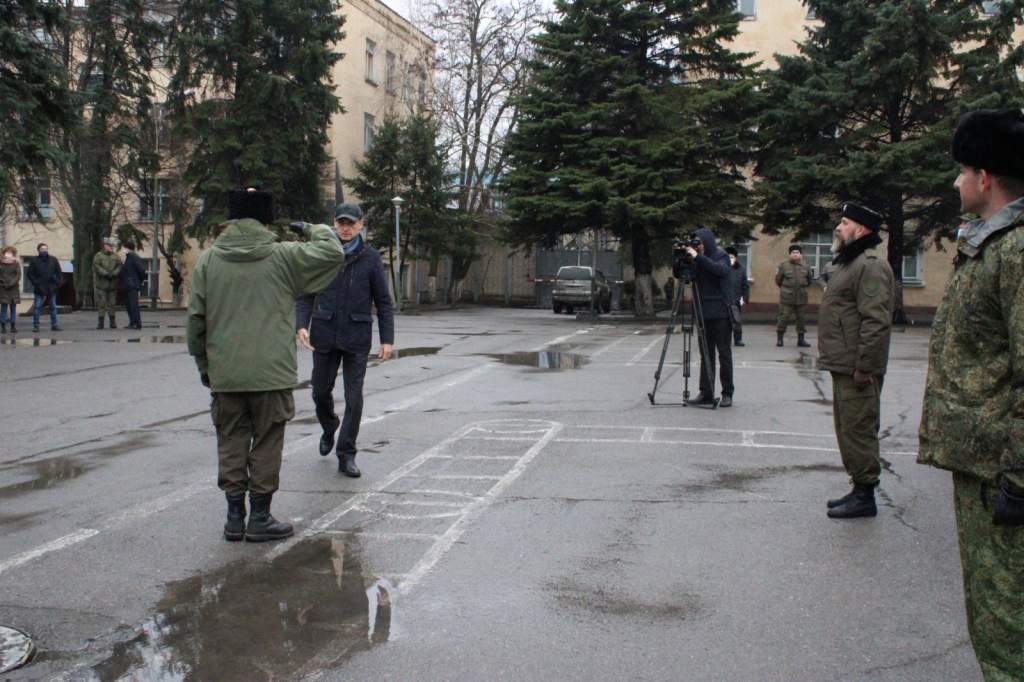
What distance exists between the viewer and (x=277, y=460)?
600cm

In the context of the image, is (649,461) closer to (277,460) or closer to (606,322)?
(277,460)

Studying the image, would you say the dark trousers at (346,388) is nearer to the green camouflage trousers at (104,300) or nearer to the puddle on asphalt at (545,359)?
the puddle on asphalt at (545,359)

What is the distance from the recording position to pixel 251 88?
1410 inches

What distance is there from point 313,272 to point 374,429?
12.9 ft

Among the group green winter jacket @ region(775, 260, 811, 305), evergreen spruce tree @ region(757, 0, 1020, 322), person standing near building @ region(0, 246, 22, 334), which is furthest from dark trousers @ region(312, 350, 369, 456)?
evergreen spruce tree @ region(757, 0, 1020, 322)

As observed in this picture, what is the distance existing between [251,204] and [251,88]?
31712mm

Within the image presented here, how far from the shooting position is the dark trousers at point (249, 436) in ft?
19.4

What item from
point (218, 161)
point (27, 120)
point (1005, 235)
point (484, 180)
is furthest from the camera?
point (484, 180)

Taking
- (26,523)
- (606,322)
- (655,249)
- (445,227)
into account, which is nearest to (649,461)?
(26,523)

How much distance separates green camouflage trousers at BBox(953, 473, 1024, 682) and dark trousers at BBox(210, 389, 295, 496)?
3.84m

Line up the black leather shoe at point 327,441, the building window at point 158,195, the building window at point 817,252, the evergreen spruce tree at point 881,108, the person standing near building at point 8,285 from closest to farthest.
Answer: the black leather shoe at point 327,441, the person standing near building at point 8,285, the evergreen spruce tree at point 881,108, the building window at point 817,252, the building window at point 158,195

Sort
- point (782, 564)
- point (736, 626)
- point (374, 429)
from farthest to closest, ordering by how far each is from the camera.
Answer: point (374, 429) < point (782, 564) < point (736, 626)

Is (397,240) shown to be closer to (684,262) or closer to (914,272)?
(914,272)

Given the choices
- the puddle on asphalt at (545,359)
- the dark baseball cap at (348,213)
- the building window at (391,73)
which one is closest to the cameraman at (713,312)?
the puddle on asphalt at (545,359)
